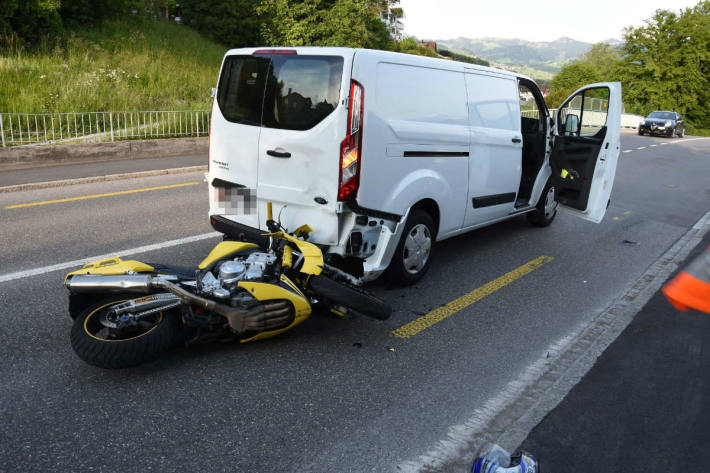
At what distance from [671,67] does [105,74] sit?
5532 centimetres

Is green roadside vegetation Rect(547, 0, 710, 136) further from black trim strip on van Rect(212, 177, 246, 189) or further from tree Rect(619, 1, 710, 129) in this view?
black trim strip on van Rect(212, 177, 246, 189)

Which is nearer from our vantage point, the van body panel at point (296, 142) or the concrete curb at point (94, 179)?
the van body panel at point (296, 142)

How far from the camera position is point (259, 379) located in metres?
3.59

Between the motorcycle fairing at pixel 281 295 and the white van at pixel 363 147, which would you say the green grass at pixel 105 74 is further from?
the motorcycle fairing at pixel 281 295

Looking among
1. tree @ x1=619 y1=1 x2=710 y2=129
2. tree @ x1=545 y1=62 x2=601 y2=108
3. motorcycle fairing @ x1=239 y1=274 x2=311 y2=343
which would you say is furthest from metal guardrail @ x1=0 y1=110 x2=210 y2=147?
tree @ x1=545 y1=62 x2=601 y2=108

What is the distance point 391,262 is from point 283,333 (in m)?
1.30

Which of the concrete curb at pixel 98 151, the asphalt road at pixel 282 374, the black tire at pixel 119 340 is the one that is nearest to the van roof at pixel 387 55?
the asphalt road at pixel 282 374

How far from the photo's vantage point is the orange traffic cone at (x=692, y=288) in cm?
529

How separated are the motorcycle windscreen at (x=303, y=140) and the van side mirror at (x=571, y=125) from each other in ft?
12.3

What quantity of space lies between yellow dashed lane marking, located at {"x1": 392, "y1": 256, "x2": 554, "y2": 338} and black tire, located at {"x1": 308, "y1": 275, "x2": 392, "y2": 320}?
429 mm

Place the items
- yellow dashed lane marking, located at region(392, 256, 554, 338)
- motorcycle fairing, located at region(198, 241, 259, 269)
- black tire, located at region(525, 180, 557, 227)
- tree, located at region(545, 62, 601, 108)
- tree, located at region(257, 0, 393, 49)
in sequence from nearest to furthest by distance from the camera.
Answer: motorcycle fairing, located at region(198, 241, 259, 269) → yellow dashed lane marking, located at region(392, 256, 554, 338) → black tire, located at region(525, 180, 557, 227) → tree, located at region(257, 0, 393, 49) → tree, located at region(545, 62, 601, 108)

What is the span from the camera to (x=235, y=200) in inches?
203

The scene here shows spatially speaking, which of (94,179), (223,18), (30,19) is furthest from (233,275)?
(223,18)

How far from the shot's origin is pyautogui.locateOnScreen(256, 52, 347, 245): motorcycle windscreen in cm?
441
